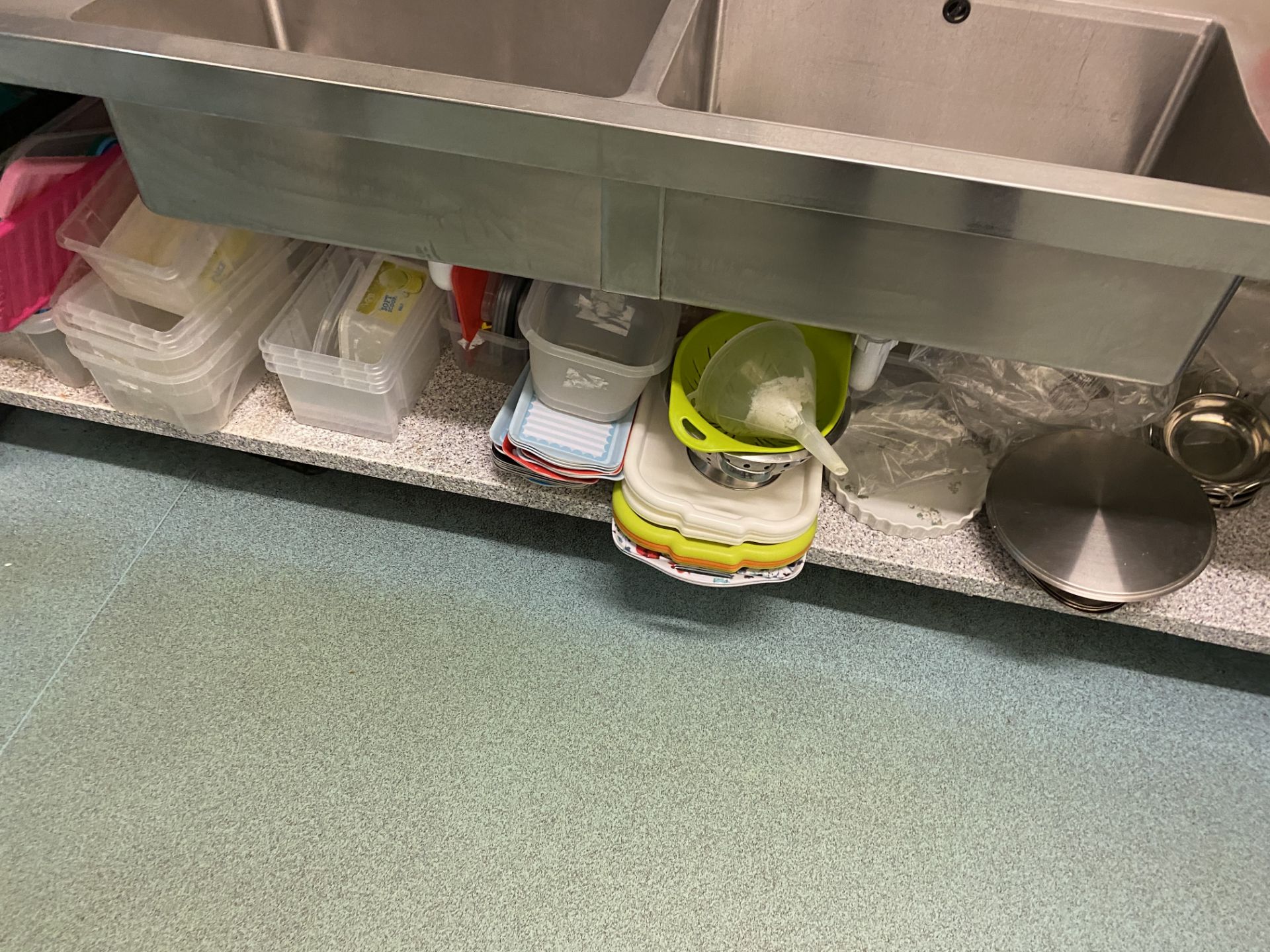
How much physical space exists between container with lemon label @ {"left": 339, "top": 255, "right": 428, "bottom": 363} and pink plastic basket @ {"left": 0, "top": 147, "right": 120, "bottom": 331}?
37cm

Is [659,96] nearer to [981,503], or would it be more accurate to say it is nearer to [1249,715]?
[981,503]

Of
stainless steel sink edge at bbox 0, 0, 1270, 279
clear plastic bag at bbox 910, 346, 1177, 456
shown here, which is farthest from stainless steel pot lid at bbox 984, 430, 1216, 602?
stainless steel sink edge at bbox 0, 0, 1270, 279

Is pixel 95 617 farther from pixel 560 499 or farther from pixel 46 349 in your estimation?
pixel 560 499

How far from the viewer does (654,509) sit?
1.08m

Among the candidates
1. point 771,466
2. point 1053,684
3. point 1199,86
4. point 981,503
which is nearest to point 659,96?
point 771,466

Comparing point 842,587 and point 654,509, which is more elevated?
point 654,509

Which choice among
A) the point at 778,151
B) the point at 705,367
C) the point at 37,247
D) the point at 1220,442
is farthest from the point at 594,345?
the point at 1220,442

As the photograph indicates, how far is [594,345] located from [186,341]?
522 mm

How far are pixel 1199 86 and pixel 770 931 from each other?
1.03 meters

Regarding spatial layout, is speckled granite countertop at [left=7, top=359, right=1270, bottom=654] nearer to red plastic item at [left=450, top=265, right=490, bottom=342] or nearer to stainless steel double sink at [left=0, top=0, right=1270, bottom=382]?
red plastic item at [left=450, top=265, right=490, bottom=342]

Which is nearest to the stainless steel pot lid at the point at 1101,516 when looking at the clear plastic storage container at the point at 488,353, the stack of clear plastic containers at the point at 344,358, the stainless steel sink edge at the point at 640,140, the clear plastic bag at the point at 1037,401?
the clear plastic bag at the point at 1037,401

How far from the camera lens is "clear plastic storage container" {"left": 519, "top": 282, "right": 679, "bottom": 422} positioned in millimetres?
1079

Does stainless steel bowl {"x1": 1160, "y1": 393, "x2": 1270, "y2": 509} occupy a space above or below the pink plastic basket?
below

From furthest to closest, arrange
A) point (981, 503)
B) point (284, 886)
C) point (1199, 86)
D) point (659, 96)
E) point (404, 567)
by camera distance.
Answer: point (404, 567) < point (981, 503) < point (284, 886) < point (1199, 86) < point (659, 96)
